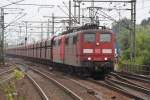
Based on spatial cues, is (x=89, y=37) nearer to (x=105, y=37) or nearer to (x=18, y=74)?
(x=105, y=37)

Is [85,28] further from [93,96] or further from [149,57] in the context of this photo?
[149,57]

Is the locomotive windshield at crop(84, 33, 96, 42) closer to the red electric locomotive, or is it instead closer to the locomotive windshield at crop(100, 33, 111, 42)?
the red electric locomotive

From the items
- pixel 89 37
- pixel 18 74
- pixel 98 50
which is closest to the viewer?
pixel 18 74

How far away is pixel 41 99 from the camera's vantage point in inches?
747

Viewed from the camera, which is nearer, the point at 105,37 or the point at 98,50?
the point at 98,50

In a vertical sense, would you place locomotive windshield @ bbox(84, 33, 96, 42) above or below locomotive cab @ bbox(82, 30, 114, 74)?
above

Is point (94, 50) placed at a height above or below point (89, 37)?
below

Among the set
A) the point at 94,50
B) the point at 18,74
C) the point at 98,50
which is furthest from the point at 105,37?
the point at 18,74

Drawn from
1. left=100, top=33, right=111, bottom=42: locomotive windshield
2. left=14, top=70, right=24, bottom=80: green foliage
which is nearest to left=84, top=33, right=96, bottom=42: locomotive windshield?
left=100, top=33, right=111, bottom=42: locomotive windshield

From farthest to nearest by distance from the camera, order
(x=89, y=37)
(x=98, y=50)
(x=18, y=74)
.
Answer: (x=89, y=37) → (x=98, y=50) → (x=18, y=74)

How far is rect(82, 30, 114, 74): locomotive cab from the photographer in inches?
1139

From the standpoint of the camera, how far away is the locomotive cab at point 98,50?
2894cm

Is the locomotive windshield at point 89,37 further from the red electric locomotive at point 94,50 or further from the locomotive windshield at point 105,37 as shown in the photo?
the locomotive windshield at point 105,37

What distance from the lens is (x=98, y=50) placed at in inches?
1150
